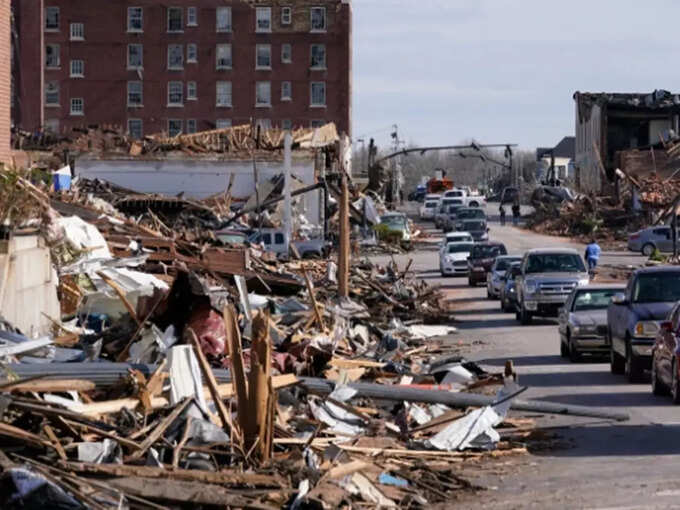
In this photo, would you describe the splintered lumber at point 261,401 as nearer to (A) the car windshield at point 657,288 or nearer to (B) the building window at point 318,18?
(A) the car windshield at point 657,288

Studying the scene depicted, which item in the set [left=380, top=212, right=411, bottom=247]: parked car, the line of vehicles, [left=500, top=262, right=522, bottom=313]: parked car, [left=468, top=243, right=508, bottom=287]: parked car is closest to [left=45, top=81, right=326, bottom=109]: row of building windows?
[left=380, top=212, right=411, bottom=247]: parked car

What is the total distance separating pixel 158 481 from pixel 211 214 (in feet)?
168

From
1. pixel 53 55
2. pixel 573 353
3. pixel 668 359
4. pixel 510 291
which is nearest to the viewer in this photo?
pixel 668 359

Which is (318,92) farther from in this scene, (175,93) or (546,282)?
(546,282)

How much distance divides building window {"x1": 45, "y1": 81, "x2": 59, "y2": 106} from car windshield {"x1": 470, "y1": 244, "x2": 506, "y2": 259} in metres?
62.5

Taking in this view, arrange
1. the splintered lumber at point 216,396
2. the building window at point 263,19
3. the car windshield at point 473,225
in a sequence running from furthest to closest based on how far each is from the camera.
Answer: the building window at point 263,19, the car windshield at point 473,225, the splintered lumber at point 216,396

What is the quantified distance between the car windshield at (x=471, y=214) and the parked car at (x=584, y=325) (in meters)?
52.6

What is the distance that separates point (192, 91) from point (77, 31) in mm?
9577

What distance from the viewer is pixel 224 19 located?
110750mm

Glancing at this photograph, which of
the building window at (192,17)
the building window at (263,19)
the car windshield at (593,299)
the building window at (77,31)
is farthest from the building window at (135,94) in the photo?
the car windshield at (593,299)

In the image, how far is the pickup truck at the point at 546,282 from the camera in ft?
120

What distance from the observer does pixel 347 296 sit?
119 ft

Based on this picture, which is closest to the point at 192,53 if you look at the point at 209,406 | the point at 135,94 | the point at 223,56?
the point at 223,56

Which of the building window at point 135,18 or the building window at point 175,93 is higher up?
the building window at point 135,18
